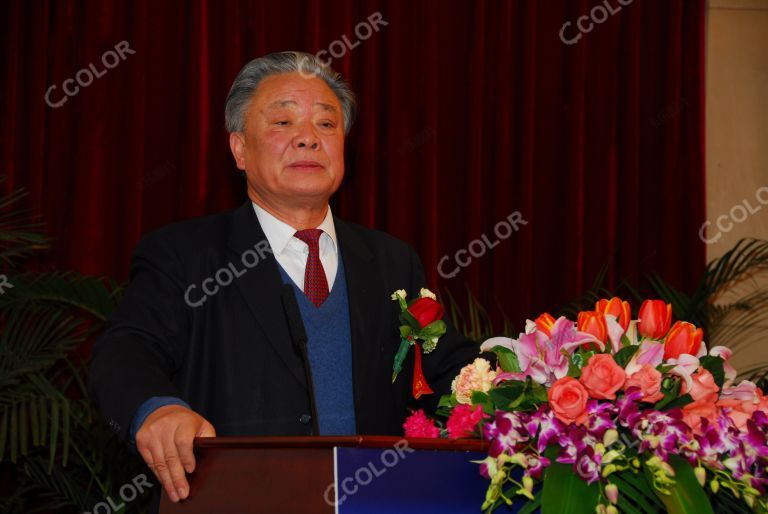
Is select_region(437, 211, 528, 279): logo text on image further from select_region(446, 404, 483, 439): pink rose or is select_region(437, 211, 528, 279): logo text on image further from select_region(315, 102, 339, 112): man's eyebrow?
select_region(446, 404, 483, 439): pink rose

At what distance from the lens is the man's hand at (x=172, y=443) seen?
4.46 feet

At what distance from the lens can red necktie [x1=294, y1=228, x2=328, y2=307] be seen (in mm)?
2244

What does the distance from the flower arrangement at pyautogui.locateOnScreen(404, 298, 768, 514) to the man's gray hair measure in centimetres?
117

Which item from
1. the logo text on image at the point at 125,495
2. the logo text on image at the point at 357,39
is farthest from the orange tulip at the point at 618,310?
the logo text on image at the point at 357,39

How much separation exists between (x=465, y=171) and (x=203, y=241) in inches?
95.9

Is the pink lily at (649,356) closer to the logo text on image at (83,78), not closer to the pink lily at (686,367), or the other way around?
the pink lily at (686,367)

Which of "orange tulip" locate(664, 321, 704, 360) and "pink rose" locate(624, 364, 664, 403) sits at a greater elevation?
"orange tulip" locate(664, 321, 704, 360)

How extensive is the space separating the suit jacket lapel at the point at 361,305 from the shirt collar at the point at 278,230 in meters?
0.02

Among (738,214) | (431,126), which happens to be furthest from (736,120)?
(431,126)

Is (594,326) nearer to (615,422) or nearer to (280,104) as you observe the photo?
(615,422)

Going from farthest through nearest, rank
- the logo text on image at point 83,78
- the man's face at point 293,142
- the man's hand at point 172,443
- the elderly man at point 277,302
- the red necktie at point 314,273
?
the logo text on image at point 83,78 → the man's face at point 293,142 → the red necktie at point 314,273 → the elderly man at point 277,302 → the man's hand at point 172,443

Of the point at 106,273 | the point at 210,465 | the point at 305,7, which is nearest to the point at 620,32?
the point at 305,7

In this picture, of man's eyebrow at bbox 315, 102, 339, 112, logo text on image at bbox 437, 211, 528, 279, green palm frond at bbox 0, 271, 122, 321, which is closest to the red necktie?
man's eyebrow at bbox 315, 102, 339, 112

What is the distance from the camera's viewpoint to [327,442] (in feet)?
4.08
